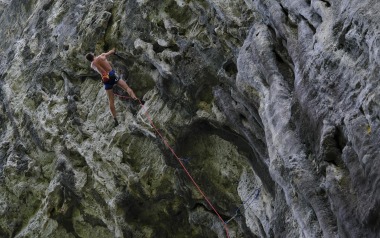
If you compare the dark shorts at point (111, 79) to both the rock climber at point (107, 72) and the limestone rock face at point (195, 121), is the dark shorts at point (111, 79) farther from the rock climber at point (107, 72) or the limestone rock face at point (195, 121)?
the limestone rock face at point (195, 121)

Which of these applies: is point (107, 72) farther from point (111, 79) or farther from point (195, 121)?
point (195, 121)

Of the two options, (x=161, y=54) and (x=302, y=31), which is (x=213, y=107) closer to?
(x=161, y=54)

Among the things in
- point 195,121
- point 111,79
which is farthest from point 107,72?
point 195,121

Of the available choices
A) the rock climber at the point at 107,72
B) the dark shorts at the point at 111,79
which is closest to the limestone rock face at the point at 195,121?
the rock climber at the point at 107,72

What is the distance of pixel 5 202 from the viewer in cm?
1573

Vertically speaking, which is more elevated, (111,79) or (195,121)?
(111,79)

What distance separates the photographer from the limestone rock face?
6242mm

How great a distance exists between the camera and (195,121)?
11523mm

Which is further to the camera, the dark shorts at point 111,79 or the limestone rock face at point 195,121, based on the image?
the dark shorts at point 111,79

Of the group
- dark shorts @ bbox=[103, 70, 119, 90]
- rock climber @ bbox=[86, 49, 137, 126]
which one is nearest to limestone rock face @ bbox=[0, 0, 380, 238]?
rock climber @ bbox=[86, 49, 137, 126]

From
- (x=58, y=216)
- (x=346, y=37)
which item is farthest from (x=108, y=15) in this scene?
(x=346, y=37)

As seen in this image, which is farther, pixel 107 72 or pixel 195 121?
pixel 107 72

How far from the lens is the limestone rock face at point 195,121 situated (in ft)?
20.5

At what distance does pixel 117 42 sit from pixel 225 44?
3971mm
